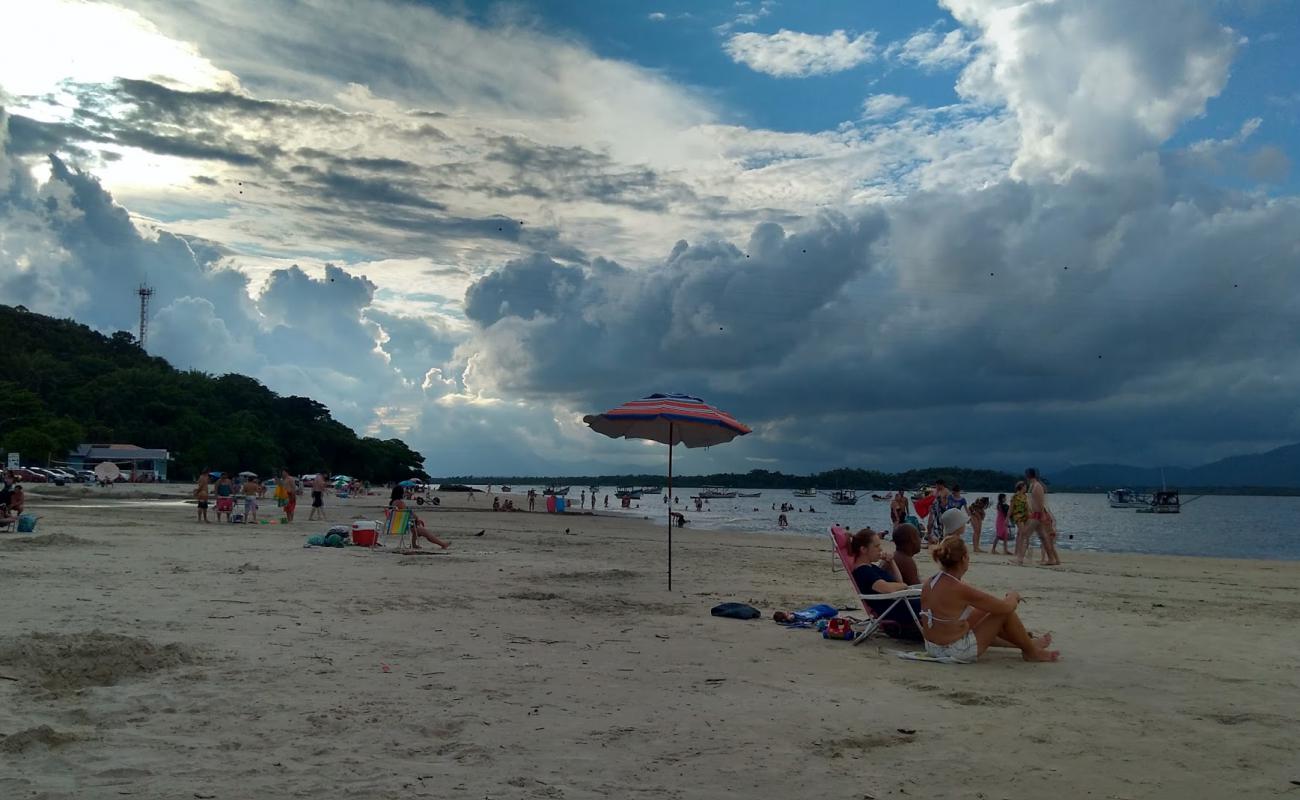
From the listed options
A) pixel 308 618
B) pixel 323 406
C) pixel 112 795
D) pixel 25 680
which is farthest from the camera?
pixel 323 406

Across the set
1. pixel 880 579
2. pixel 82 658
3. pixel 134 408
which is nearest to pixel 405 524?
pixel 880 579

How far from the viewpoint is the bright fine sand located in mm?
4086

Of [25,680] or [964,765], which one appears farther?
[25,680]

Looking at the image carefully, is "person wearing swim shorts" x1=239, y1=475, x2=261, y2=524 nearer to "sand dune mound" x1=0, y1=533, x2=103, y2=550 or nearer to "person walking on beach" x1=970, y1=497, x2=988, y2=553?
"sand dune mound" x1=0, y1=533, x2=103, y2=550

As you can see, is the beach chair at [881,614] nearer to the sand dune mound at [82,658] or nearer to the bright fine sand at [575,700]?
the bright fine sand at [575,700]

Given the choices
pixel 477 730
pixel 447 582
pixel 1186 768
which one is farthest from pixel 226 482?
pixel 1186 768

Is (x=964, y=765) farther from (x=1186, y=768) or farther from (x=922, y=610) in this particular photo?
(x=922, y=610)

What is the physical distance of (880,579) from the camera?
26.4 feet

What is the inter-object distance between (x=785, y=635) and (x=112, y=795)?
18.5 feet

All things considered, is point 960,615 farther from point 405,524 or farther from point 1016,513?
point 1016,513

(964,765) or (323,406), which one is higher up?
(323,406)

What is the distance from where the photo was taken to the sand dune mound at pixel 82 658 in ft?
17.4

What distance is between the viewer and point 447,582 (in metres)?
11.5

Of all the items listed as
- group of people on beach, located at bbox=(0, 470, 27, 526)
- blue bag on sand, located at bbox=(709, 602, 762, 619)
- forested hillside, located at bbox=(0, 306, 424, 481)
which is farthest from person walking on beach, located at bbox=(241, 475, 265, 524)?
forested hillside, located at bbox=(0, 306, 424, 481)
